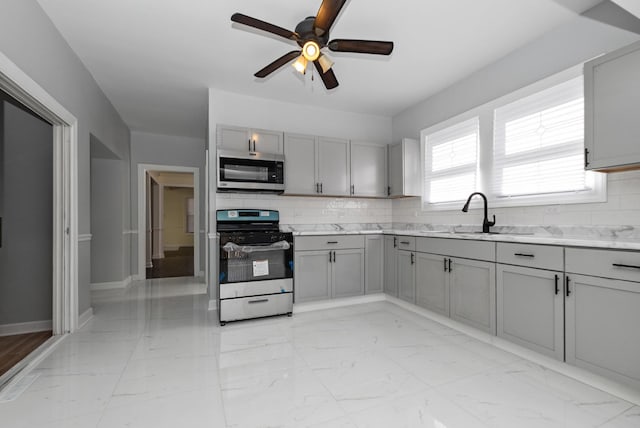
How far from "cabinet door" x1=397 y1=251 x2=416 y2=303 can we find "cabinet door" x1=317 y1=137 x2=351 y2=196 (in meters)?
1.16

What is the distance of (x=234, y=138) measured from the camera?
3541mm

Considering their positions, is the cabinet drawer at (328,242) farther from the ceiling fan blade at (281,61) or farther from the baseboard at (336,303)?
the ceiling fan blade at (281,61)

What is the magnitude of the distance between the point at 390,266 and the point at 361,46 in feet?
8.18

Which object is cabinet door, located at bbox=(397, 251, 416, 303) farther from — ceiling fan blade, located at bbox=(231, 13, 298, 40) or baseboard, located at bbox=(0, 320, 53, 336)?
baseboard, located at bbox=(0, 320, 53, 336)

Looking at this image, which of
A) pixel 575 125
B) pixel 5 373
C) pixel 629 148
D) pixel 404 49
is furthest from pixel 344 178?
pixel 5 373

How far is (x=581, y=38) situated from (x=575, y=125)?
2.20 ft

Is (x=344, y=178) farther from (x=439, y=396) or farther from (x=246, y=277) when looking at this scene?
(x=439, y=396)

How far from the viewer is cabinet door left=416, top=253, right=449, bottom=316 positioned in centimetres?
292

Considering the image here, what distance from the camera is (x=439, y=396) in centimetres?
177

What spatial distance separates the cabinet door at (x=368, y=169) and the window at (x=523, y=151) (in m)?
0.79

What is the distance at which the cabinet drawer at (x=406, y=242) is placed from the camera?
335 cm

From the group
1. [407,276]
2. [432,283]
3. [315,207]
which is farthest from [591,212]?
[315,207]

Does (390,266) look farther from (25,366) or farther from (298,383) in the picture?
(25,366)

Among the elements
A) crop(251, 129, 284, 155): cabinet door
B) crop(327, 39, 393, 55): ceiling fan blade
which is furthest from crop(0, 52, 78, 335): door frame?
crop(327, 39, 393, 55): ceiling fan blade
